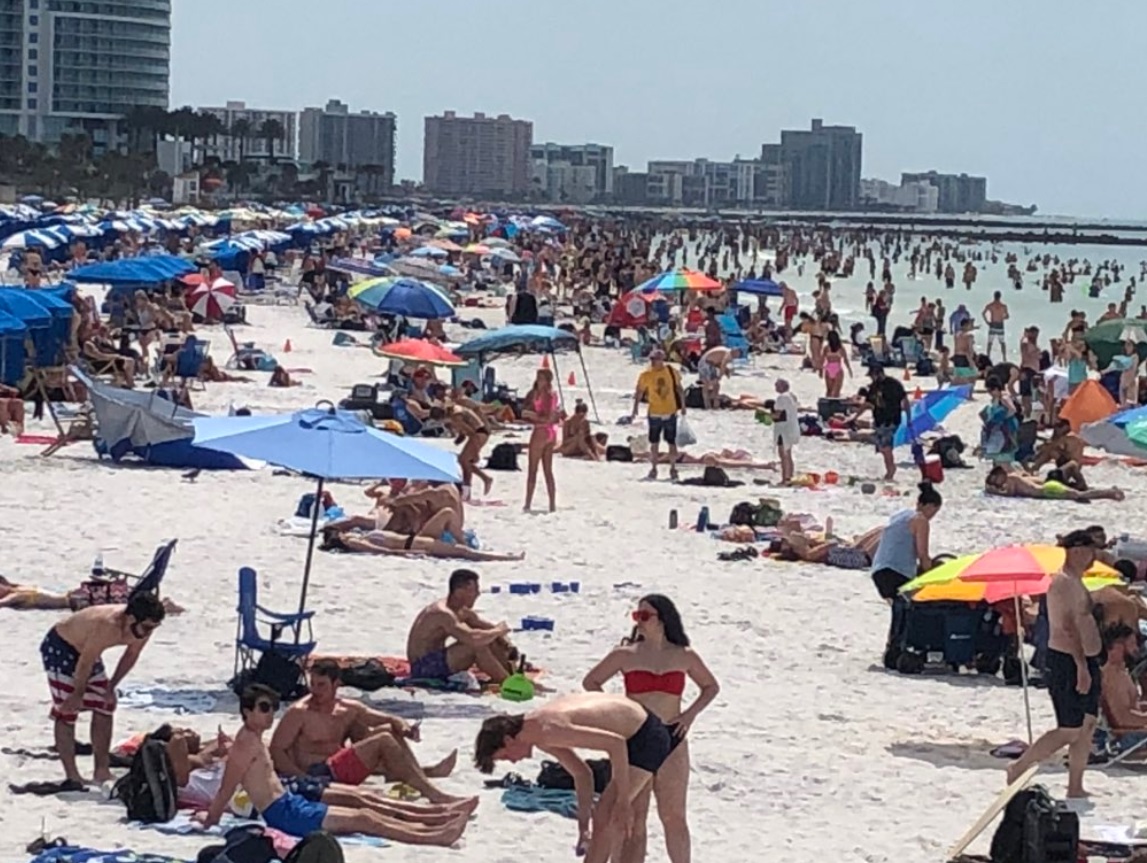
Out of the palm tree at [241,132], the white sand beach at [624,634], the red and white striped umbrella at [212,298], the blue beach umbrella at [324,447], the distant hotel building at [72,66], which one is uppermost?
the distant hotel building at [72,66]

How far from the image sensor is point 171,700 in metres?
9.32

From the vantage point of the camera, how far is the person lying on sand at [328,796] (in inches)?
294

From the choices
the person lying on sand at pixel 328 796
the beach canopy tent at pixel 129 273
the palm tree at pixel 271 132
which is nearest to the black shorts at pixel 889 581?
the person lying on sand at pixel 328 796

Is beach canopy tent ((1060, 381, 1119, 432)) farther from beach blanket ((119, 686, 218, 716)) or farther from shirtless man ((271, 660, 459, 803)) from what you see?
shirtless man ((271, 660, 459, 803))

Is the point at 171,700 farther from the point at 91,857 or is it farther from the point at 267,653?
the point at 91,857

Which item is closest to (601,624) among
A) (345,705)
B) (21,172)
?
(345,705)

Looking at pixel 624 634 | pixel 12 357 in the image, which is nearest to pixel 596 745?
pixel 624 634

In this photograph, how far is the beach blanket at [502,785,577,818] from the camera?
308 inches

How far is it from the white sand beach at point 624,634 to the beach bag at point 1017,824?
0.38 m

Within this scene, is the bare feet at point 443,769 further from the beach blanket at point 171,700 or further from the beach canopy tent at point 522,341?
the beach canopy tent at point 522,341

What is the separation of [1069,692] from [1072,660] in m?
0.14

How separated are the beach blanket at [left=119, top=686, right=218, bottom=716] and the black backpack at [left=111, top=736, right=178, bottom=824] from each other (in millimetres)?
1556

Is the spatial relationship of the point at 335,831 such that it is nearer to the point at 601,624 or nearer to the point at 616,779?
the point at 616,779

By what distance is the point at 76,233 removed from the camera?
135ft
